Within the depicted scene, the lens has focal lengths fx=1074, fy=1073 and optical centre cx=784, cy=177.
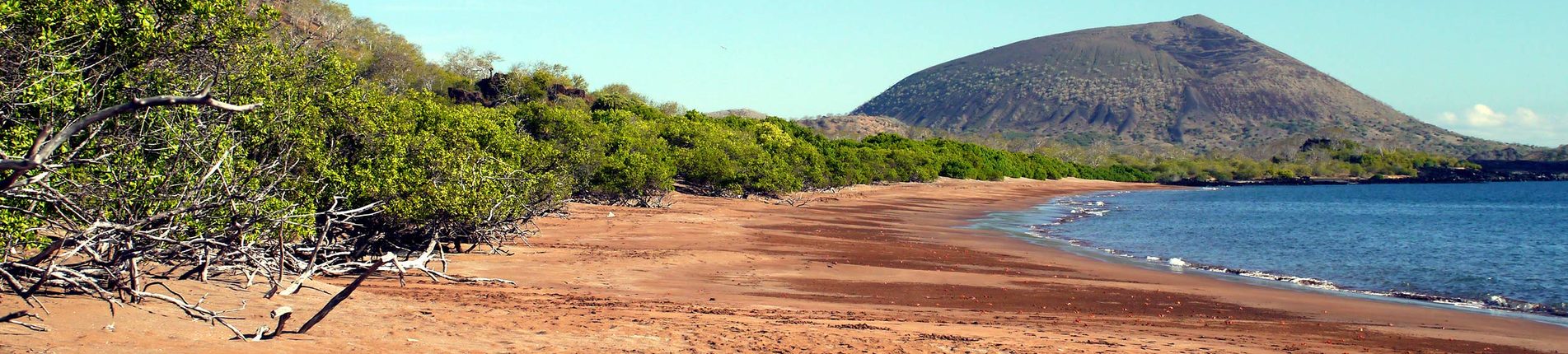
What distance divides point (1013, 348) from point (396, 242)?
1193cm

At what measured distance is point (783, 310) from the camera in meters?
14.9

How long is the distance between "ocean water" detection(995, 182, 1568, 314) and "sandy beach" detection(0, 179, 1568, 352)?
427cm

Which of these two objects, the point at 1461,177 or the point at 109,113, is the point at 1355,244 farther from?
the point at 1461,177

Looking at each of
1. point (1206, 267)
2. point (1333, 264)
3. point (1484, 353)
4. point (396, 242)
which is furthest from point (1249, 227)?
point (396, 242)

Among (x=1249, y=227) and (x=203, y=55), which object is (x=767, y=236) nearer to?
(x=203, y=55)

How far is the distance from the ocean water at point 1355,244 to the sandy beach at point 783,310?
4.27 metres

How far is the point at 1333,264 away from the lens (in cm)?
3017

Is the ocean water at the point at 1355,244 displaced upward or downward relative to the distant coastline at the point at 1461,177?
downward

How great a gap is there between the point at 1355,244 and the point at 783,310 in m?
32.9

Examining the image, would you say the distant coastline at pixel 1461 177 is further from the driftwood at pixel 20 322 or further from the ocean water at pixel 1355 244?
the driftwood at pixel 20 322

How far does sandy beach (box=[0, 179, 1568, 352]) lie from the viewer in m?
10.1

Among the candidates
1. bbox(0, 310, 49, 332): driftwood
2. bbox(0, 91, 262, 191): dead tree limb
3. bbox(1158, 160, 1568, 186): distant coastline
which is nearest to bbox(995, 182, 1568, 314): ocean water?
bbox(0, 91, 262, 191): dead tree limb

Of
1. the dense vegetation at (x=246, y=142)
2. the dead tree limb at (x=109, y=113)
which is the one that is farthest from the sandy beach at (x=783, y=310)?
the dead tree limb at (x=109, y=113)

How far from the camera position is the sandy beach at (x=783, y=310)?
399 inches
